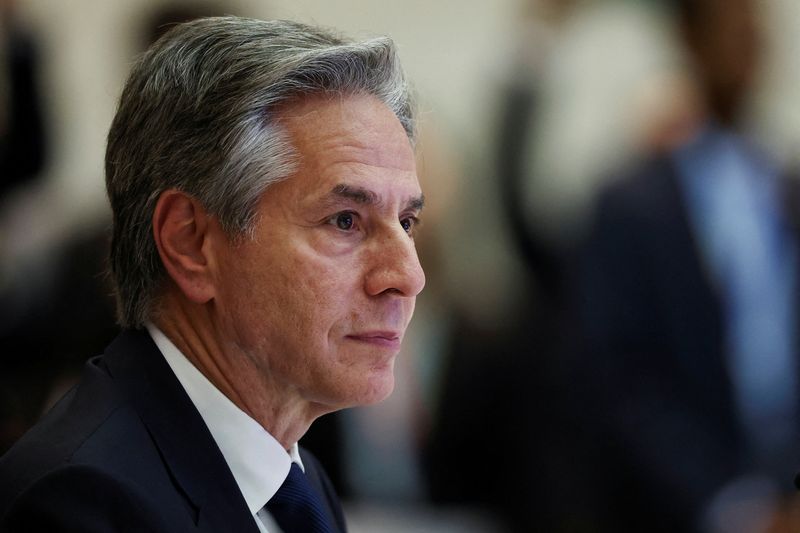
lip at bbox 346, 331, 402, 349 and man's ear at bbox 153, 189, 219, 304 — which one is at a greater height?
man's ear at bbox 153, 189, 219, 304

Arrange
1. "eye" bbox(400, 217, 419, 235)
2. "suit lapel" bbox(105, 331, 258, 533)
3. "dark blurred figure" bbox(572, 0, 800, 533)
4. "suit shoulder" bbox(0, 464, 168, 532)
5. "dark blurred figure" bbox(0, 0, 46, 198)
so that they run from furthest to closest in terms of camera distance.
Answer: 1. "dark blurred figure" bbox(0, 0, 46, 198)
2. "dark blurred figure" bbox(572, 0, 800, 533)
3. "eye" bbox(400, 217, 419, 235)
4. "suit lapel" bbox(105, 331, 258, 533)
5. "suit shoulder" bbox(0, 464, 168, 532)

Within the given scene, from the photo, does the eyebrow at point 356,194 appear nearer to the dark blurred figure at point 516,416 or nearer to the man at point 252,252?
the man at point 252,252

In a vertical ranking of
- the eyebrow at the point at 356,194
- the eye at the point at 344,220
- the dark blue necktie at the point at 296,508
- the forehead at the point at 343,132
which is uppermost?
the forehead at the point at 343,132

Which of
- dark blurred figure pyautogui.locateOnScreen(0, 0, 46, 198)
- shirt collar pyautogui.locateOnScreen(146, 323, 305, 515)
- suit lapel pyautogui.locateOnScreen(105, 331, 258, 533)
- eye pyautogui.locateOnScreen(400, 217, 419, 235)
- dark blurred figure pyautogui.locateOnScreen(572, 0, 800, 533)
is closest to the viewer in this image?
suit lapel pyautogui.locateOnScreen(105, 331, 258, 533)

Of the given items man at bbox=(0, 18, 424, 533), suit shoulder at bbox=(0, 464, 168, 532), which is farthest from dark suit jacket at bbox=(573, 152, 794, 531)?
suit shoulder at bbox=(0, 464, 168, 532)

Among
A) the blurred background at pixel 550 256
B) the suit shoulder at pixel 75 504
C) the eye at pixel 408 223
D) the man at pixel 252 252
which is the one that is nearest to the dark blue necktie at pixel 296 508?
the man at pixel 252 252

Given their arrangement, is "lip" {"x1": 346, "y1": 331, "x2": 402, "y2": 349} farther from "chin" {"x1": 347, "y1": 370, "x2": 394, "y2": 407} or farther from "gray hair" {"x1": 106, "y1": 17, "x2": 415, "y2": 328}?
"gray hair" {"x1": 106, "y1": 17, "x2": 415, "y2": 328}

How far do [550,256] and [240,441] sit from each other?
322 centimetres

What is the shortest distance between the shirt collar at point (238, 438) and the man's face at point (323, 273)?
85 mm

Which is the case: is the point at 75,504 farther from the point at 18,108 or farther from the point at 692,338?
the point at 18,108

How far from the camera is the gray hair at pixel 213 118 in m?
2.26

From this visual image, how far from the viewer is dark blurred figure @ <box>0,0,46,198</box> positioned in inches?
213

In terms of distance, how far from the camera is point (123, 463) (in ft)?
6.75

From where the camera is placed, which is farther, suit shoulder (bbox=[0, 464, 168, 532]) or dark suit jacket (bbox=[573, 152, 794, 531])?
dark suit jacket (bbox=[573, 152, 794, 531])
